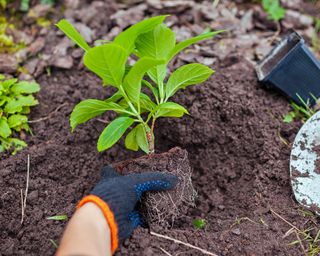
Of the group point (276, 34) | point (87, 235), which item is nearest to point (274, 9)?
point (276, 34)

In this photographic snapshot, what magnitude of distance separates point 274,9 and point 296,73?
0.89 m

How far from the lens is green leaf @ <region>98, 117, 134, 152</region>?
200 cm

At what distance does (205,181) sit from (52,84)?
111 cm

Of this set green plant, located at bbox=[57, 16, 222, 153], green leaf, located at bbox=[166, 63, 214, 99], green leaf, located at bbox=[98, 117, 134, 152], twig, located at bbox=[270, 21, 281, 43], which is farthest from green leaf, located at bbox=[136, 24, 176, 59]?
twig, located at bbox=[270, 21, 281, 43]

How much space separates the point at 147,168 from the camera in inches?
82.2

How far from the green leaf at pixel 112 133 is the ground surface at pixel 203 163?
1.18ft

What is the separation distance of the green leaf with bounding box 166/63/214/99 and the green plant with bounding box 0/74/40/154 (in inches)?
33.8

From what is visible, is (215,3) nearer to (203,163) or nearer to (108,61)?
(203,163)

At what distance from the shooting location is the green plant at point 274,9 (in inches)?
125

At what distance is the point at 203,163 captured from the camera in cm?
245

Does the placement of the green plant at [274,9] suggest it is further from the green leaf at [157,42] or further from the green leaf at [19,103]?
the green leaf at [19,103]

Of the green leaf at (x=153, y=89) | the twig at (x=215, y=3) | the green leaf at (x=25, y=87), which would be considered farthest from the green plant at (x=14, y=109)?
the twig at (x=215, y=3)

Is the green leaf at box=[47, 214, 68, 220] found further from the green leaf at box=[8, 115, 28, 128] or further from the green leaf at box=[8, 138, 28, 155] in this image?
the green leaf at box=[8, 115, 28, 128]

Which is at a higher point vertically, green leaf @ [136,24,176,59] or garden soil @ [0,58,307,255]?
green leaf @ [136,24,176,59]
